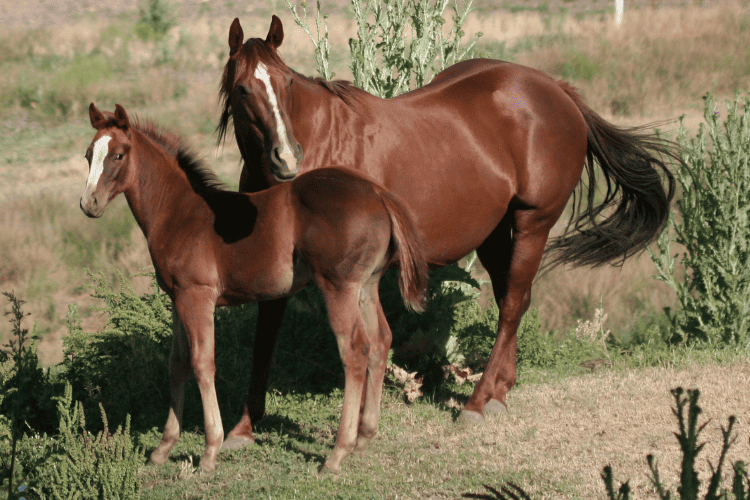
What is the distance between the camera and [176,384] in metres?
4.70

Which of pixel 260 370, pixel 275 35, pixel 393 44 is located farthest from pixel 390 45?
pixel 260 370

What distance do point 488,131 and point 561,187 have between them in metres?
0.77

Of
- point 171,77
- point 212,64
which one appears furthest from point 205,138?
point 212,64

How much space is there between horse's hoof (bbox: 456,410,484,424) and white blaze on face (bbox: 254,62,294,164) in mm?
2466

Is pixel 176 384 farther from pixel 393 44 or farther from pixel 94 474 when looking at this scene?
pixel 393 44

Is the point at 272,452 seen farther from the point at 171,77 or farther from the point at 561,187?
the point at 171,77

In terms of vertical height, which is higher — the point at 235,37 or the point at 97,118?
the point at 235,37

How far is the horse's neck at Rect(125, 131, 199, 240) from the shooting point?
4.52m

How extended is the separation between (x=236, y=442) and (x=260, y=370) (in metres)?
0.50

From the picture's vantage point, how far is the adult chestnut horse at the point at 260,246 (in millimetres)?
4281

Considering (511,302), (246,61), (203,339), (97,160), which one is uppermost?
(246,61)

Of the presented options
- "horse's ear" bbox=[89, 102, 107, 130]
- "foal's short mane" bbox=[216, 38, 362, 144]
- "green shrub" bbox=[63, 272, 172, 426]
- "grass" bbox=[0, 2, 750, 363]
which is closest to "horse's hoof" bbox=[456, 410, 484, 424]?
"green shrub" bbox=[63, 272, 172, 426]

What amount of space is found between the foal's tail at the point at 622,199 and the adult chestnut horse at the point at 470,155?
1 centimetres

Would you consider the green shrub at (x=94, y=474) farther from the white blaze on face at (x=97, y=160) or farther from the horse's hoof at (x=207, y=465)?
the white blaze on face at (x=97, y=160)
